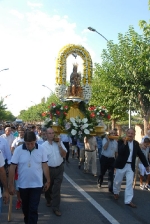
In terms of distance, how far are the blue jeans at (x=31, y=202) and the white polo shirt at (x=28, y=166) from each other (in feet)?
0.30

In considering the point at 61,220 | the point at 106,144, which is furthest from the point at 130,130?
the point at 61,220

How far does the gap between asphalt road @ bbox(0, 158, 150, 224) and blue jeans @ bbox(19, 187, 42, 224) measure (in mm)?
1036

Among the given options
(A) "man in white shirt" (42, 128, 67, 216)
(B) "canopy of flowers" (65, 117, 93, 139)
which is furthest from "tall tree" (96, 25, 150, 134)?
(A) "man in white shirt" (42, 128, 67, 216)

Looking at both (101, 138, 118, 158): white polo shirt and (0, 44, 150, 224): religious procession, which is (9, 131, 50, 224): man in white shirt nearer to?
(0, 44, 150, 224): religious procession

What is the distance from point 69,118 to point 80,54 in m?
3.76

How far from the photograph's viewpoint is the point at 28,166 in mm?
5395

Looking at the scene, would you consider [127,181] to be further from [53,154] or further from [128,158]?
[53,154]

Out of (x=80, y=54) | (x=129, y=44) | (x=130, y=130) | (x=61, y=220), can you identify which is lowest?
(x=61, y=220)

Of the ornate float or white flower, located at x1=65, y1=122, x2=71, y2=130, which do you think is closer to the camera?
white flower, located at x1=65, y1=122, x2=71, y2=130

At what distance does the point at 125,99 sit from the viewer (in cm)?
2148

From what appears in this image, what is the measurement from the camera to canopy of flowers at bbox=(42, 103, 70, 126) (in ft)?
41.5

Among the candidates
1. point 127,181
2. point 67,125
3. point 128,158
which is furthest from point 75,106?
point 127,181

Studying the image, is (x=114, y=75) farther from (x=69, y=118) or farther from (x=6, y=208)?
(x=6, y=208)

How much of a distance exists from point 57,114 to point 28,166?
24.3ft
